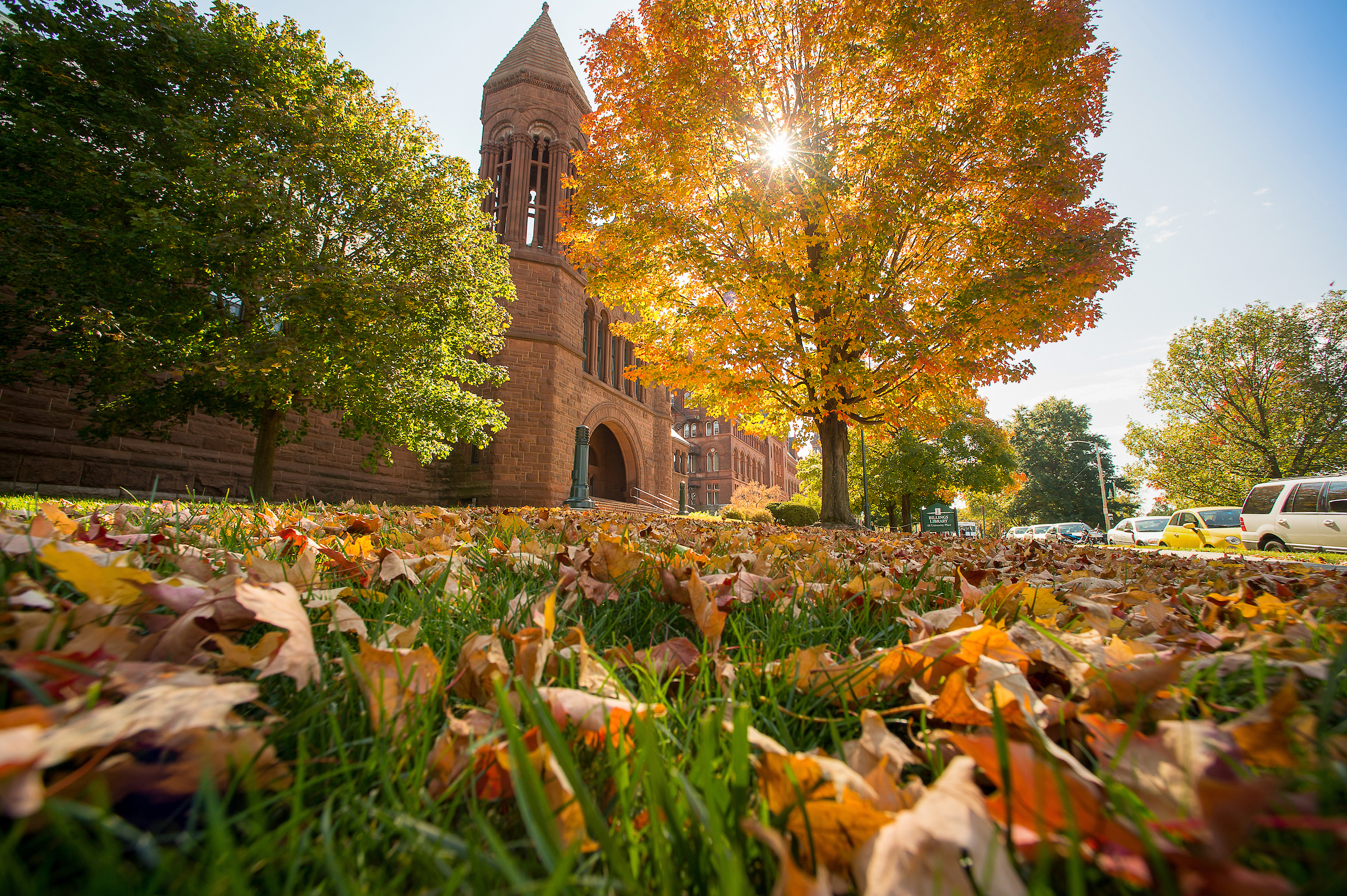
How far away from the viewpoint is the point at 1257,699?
100 cm

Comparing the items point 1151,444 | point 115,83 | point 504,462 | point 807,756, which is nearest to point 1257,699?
point 807,756

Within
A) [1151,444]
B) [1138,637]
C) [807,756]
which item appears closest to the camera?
[807,756]

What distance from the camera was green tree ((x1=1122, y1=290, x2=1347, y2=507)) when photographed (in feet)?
92.9

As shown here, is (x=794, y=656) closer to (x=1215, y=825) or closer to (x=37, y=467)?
(x=1215, y=825)

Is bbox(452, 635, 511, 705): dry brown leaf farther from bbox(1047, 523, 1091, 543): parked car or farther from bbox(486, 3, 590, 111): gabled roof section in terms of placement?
bbox(1047, 523, 1091, 543): parked car

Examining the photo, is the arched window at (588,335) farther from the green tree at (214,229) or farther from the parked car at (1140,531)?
the parked car at (1140,531)

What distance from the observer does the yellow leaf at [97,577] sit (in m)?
0.95

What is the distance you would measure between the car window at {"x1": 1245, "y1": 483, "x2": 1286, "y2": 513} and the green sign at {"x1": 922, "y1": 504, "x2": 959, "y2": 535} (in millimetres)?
7640

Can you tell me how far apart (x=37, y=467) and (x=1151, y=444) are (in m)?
46.6

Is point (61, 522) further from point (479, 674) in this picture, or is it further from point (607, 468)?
point (607, 468)

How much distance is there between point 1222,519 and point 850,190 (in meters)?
17.9

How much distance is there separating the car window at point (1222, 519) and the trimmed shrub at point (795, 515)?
1233cm

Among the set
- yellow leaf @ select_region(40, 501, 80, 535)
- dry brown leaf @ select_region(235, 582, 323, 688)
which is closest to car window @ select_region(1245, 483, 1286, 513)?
dry brown leaf @ select_region(235, 582, 323, 688)

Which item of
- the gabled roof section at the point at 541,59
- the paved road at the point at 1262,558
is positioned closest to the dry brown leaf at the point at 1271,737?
the paved road at the point at 1262,558
